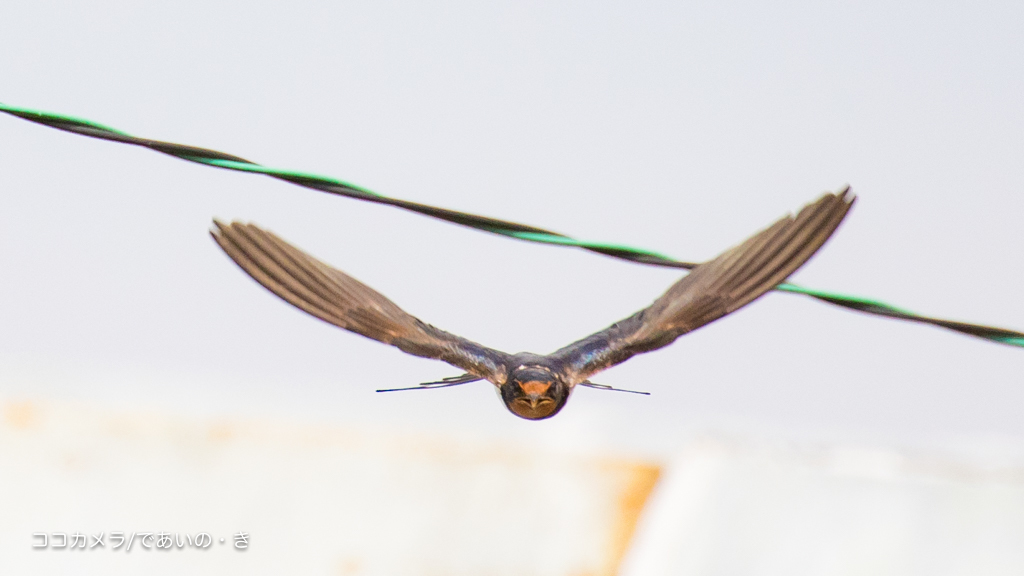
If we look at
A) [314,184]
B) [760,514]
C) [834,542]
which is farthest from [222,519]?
[314,184]

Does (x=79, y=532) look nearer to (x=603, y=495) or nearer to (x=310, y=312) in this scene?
(x=603, y=495)

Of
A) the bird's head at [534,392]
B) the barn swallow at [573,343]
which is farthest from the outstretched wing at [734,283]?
the bird's head at [534,392]

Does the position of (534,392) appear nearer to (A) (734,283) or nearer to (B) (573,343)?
(B) (573,343)

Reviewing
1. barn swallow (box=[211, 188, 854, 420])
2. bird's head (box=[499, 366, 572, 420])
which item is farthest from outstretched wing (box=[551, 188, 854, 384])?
bird's head (box=[499, 366, 572, 420])

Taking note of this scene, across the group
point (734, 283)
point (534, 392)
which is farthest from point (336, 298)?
point (734, 283)

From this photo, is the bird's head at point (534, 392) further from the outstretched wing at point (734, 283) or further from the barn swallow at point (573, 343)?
the outstretched wing at point (734, 283)

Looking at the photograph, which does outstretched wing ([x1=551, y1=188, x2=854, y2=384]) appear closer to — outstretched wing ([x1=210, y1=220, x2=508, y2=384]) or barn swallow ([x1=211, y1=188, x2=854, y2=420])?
barn swallow ([x1=211, y1=188, x2=854, y2=420])

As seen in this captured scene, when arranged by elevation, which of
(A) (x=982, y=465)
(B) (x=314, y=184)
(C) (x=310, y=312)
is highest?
(A) (x=982, y=465)
